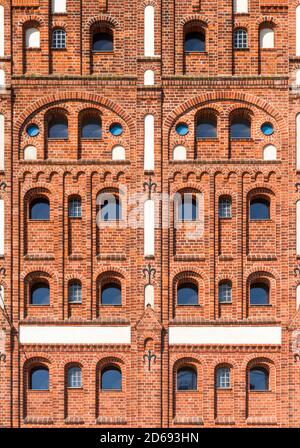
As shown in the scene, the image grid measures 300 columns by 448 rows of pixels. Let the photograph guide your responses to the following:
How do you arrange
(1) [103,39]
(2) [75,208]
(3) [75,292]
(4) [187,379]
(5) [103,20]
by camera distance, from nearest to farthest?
1. (4) [187,379]
2. (3) [75,292]
3. (2) [75,208]
4. (5) [103,20]
5. (1) [103,39]

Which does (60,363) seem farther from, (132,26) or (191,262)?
(132,26)

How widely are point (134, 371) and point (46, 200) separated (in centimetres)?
586

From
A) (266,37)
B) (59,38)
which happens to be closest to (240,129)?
(266,37)

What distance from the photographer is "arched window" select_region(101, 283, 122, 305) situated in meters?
22.9

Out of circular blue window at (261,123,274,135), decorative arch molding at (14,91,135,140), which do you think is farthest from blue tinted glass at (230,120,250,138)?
decorative arch molding at (14,91,135,140)

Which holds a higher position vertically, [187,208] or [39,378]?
[187,208]

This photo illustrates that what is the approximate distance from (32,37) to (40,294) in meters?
7.98

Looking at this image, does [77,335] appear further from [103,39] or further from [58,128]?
[103,39]

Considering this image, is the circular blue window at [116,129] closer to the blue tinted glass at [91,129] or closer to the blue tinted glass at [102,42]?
the blue tinted glass at [91,129]

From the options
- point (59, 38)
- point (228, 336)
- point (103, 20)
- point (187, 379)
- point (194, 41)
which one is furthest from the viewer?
point (194, 41)

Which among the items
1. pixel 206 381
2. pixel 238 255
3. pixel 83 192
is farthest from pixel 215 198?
pixel 206 381

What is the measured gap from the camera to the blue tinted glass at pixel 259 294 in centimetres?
2288

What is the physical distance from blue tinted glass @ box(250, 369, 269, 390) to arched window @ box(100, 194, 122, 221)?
20.4 ft

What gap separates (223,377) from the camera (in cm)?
2253
